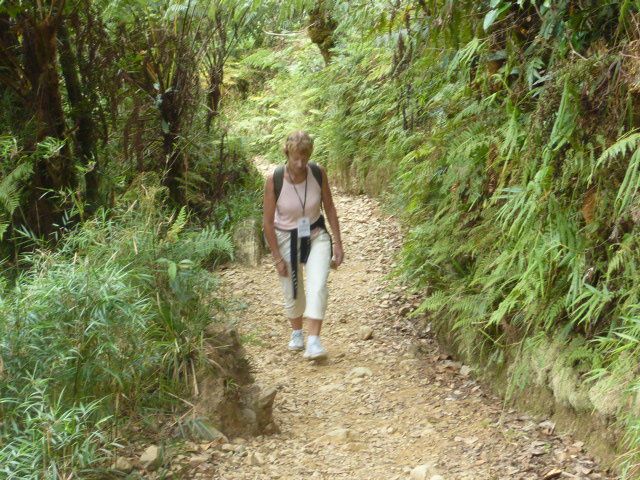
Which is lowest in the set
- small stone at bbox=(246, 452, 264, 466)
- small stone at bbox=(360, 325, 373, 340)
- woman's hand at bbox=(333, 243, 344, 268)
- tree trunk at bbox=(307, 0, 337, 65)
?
small stone at bbox=(360, 325, 373, 340)

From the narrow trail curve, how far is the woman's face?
126 cm

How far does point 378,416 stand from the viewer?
5035 mm

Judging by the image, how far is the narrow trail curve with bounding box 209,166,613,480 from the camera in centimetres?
418

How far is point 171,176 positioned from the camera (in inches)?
330

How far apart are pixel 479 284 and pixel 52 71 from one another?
365cm

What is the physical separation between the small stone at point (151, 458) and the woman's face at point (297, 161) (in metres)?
2.39

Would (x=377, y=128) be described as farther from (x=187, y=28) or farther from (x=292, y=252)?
(x=292, y=252)

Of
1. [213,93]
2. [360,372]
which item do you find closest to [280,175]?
[360,372]

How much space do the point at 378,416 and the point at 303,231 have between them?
58.6 inches

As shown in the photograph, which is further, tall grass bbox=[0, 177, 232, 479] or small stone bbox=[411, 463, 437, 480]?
small stone bbox=[411, 463, 437, 480]

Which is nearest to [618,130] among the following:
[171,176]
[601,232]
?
[601,232]

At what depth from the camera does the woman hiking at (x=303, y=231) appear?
18.7ft

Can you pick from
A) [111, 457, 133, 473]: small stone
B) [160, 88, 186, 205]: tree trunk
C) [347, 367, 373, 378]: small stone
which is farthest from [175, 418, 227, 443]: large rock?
[160, 88, 186, 205]: tree trunk

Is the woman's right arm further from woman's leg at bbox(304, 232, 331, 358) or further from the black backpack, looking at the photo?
woman's leg at bbox(304, 232, 331, 358)
